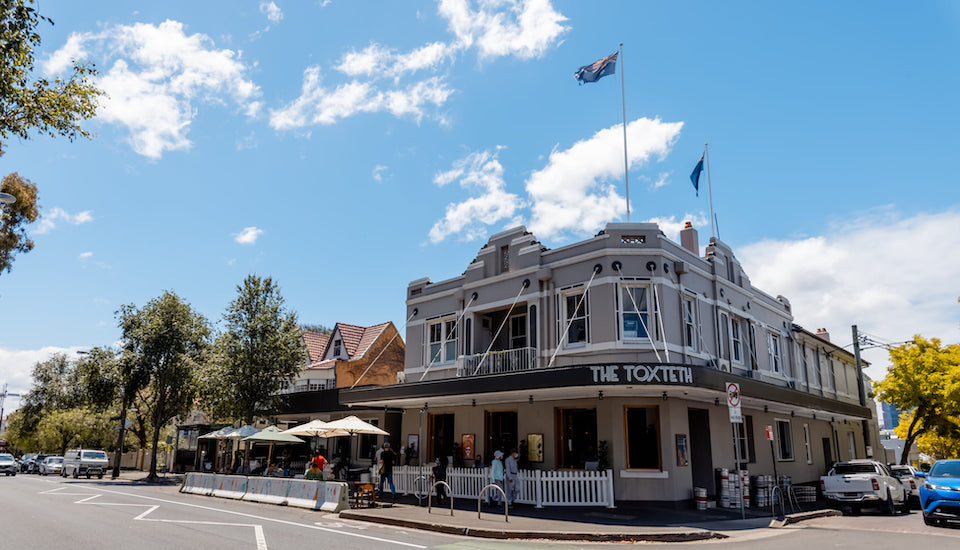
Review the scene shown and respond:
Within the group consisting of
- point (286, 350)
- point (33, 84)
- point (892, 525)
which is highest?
point (33, 84)

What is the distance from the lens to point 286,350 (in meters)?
29.4

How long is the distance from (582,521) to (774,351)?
15295mm

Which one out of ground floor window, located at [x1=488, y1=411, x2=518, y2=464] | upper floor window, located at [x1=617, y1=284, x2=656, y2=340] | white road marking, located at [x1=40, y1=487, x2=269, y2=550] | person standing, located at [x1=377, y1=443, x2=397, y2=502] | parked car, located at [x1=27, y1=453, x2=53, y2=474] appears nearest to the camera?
white road marking, located at [x1=40, y1=487, x2=269, y2=550]

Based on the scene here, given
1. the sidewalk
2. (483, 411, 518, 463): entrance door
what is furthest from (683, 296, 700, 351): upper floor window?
(483, 411, 518, 463): entrance door

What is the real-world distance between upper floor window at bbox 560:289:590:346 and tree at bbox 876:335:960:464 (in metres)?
21.4

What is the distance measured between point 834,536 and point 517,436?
9623 millimetres

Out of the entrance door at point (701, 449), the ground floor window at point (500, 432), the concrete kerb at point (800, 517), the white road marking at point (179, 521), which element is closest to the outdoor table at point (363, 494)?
the ground floor window at point (500, 432)

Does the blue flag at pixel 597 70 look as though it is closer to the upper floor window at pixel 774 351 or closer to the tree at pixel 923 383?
the upper floor window at pixel 774 351

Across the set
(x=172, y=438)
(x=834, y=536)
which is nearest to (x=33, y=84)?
(x=834, y=536)

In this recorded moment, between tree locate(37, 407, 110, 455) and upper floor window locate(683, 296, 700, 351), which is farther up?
upper floor window locate(683, 296, 700, 351)

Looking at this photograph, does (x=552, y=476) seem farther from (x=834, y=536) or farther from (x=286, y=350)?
(x=286, y=350)

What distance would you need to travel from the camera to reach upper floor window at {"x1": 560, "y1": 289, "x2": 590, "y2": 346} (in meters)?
19.2

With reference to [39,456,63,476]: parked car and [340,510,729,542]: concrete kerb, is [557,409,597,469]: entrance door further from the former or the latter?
[39,456,63,476]: parked car

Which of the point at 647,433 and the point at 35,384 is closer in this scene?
the point at 647,433
